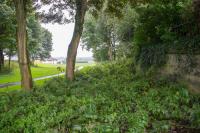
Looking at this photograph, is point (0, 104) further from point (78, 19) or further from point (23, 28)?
point (78, 19)

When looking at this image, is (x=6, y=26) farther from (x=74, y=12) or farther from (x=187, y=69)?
(x=187, y=69)

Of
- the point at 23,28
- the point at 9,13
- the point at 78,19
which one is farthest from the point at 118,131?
the point at 9,13

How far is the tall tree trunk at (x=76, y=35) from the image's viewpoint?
10.6 meters

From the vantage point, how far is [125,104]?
5359mm

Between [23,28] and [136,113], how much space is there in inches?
228

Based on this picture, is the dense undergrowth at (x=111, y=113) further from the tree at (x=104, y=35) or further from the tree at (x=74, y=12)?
the tree at (x=104, y=35)

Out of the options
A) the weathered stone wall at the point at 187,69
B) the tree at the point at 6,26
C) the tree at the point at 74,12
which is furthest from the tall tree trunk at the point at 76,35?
the tree at the point at 6,26

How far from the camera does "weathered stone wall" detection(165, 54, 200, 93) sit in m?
6.29

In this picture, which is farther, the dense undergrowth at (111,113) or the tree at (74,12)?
the tree at (74,12)

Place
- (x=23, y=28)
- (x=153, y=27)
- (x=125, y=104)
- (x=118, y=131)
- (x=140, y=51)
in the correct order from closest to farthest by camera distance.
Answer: (x=118, y=131) < (x=125, y=104) < (x=23, y=28) < (x=153, y=27) < (x=140, y=51)

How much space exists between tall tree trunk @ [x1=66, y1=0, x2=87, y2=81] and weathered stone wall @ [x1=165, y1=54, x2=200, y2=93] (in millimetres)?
4910

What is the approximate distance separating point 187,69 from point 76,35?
5.82 m

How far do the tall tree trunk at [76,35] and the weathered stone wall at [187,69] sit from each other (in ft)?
16.1

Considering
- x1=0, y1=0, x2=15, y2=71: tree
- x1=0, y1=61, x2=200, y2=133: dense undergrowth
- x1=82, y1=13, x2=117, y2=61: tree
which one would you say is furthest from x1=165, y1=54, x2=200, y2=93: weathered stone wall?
x1=82, y1=13, x2=117, y2=61: tree
